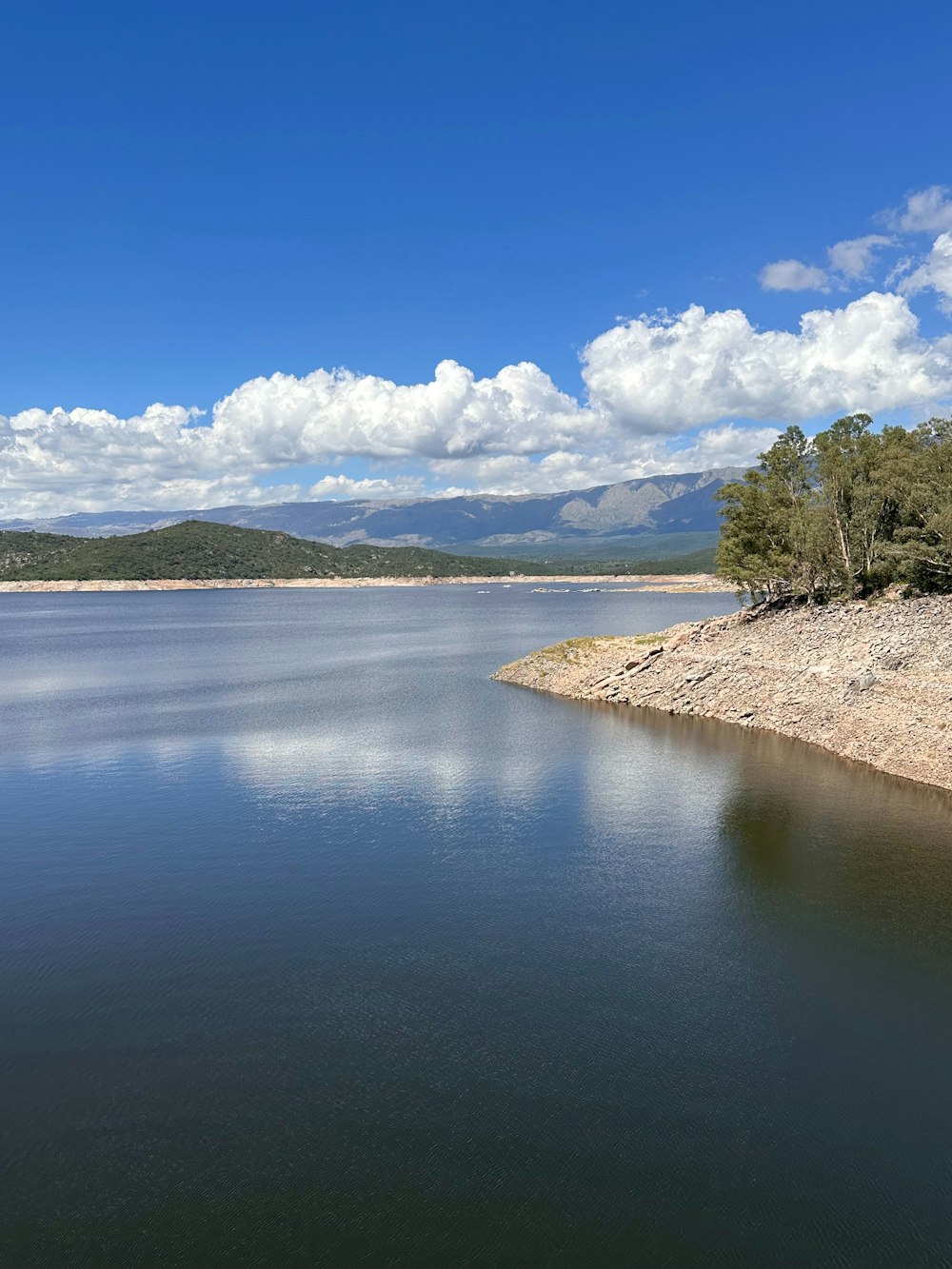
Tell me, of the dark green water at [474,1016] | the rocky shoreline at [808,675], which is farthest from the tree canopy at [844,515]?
the dark green water at [474,1016]

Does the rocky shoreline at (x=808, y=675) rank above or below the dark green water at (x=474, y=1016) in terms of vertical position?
above

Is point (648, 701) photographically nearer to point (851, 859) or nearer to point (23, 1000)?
point (851, 859)

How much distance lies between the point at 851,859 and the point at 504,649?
71.2 meters

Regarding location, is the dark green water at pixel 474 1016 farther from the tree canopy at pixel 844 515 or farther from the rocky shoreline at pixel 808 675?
the tree canopy at pixel 844 515

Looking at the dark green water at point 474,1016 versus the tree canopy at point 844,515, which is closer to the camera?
the dark green water at point 474,1016

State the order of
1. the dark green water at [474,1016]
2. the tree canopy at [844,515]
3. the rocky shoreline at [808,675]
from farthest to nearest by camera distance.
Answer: the tree canopy at [844,515] < the rocky shoreline at [808,675] < the dark green water at [474,1016]

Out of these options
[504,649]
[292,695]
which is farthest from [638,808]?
[504,649]

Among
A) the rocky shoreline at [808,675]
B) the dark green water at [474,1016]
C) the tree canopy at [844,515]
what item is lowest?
the dark green water at [474,1016]

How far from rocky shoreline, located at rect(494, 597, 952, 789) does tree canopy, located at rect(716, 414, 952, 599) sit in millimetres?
4595

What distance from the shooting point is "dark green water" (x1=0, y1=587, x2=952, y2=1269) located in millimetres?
13180

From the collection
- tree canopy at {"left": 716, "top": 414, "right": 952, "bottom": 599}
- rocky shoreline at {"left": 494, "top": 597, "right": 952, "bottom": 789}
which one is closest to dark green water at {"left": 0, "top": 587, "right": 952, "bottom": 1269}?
rocky shoreline at {"left": 494, "top": 597, "right": 952, "bottom": 789}

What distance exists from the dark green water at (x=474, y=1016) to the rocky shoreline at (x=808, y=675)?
3719 millimetres

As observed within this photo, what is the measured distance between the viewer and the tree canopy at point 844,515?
2216 inches

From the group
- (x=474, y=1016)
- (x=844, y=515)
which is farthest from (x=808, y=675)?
(x=474, y=1016)
